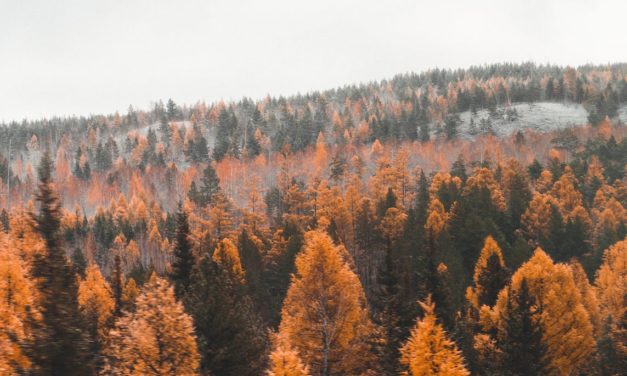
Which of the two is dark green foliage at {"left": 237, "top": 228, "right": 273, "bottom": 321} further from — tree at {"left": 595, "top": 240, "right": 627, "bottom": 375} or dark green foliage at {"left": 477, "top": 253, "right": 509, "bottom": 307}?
tree at {"left": 595, "top": 240, "right": 627, "bottom": 375}

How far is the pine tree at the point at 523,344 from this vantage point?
26.5 meters

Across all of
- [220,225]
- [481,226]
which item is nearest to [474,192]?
[481,226]

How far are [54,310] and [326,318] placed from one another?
15605mm

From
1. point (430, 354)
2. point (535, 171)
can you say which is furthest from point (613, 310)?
point (535, 171)

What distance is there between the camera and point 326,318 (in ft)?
91.4

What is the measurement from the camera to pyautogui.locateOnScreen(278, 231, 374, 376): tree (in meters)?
27.8

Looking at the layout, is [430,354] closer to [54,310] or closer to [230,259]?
[54,310]

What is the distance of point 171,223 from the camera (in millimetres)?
88938

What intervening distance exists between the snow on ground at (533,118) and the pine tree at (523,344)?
134m

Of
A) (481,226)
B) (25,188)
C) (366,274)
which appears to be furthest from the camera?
(25,188)

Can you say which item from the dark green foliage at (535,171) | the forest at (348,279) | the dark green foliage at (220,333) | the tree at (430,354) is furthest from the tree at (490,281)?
the dark green foliage at (535,171)

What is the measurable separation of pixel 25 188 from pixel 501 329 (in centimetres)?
16503

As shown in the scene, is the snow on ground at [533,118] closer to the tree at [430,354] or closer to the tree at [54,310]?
the tree at [430,354]

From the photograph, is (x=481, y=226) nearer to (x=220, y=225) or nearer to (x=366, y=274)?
(x=366, y=274)
